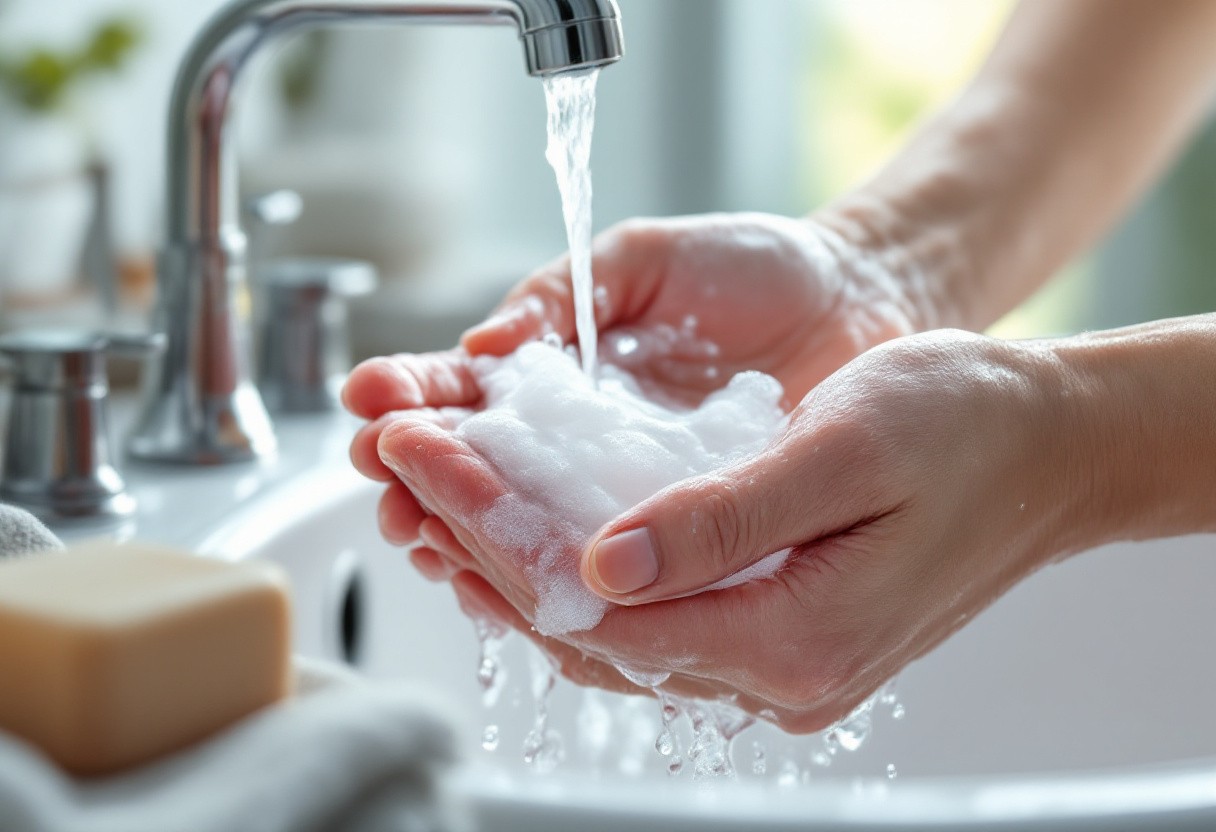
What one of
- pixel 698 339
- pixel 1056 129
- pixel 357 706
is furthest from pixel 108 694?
pixel 1056 129

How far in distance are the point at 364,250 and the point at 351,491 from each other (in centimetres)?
60

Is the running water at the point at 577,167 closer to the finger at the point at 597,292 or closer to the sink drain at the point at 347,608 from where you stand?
the finger at the point at 597,292

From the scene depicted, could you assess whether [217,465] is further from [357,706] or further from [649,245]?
[357,706]

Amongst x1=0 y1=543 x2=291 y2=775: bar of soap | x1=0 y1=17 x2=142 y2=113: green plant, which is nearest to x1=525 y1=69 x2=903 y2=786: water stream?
x1=0 y1=543 x2=291 y2=775: bar of soap

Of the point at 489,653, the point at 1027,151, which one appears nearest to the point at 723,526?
the point at 489,653

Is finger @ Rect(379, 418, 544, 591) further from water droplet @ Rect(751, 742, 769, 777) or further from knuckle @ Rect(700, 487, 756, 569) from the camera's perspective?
water droplet @ Rect(751, 742, 769, 777)

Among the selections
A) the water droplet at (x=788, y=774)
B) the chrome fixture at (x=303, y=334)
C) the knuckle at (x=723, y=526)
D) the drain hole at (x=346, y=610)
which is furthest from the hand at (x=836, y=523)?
the chrome fixture at (x=303, y=334)

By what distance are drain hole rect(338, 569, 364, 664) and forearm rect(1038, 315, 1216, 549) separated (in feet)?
1.32

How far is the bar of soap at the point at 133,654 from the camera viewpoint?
0.87 feet

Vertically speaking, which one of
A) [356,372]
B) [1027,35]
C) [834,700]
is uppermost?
[1027,35]

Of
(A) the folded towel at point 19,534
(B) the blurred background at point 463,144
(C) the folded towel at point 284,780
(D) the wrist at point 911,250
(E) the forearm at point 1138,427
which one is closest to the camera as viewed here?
(C) the folded towel at point 284,780

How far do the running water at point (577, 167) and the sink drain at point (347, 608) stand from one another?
19cm

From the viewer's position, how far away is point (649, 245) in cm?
80

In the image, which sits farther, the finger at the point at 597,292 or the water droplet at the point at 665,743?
the finger at the point at 597,292
